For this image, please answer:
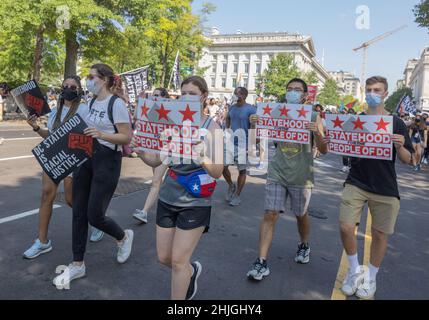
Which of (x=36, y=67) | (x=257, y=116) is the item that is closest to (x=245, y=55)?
(x=36, y=67)

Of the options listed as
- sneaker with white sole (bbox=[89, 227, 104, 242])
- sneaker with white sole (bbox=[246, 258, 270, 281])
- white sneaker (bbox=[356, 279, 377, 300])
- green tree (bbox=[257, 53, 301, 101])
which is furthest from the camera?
green tree (bbox=[257, 53, 301, 101])

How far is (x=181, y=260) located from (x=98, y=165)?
1287 millimetres

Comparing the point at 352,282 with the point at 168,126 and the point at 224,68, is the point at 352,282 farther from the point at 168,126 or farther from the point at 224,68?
the point at 224,68

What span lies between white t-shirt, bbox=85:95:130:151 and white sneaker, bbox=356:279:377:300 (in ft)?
8.42

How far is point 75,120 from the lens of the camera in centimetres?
350

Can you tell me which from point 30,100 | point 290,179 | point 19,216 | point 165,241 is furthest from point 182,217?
point 19,216

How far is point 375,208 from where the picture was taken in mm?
3705

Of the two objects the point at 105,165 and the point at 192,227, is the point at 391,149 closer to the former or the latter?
the point at 192,227

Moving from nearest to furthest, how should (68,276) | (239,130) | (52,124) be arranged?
(68,276) → (52,124) → (239,130)

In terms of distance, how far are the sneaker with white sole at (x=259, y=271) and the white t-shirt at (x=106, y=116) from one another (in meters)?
1.73

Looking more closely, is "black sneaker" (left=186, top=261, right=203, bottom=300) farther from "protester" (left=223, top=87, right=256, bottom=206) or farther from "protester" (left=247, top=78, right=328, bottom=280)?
"protester" (left=223, top=87, right=256, bottom=206)

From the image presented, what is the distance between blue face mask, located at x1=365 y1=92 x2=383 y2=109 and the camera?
12.2 ft

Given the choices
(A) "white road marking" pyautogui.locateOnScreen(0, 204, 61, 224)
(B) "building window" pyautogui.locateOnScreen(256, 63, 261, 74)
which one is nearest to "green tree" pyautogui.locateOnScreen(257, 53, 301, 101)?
(B) "building window" pyautogui.locateOnScreen(256, 63, 261, 74)
